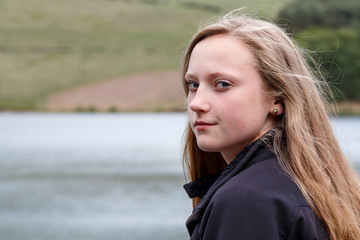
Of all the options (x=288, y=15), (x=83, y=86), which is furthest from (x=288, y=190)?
(x=288, y=15)

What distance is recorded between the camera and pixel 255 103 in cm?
165

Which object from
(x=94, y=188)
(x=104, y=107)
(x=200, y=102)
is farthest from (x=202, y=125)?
(x=104, y=107)

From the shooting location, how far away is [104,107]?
59.9 m

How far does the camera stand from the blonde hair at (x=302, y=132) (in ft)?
5.20

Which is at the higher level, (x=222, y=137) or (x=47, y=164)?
(x=47, y=164)

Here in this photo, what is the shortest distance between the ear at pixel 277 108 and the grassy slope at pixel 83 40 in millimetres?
55174

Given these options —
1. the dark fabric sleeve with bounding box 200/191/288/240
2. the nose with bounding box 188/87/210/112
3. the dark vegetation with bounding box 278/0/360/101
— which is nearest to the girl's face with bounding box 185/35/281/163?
the nose with bounding box 188/87/210/112

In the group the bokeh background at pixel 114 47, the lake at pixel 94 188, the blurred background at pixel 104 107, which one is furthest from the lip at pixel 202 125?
the bokeh background at pixel 114 47

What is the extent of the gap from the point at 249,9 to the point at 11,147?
3319 centimetres

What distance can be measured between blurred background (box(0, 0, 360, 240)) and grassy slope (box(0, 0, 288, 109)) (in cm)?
14

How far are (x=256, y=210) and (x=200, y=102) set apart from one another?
13.7 inches

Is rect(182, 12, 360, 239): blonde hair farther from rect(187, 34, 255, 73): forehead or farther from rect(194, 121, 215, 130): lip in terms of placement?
rect(194, 121, 215, 130): lip

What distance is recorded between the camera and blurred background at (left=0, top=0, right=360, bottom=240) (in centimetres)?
1627

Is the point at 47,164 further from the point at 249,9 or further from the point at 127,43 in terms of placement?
the point at 127,43
